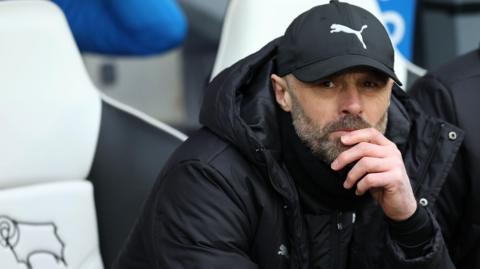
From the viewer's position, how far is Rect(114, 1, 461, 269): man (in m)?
1.93

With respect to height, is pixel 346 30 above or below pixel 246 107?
above

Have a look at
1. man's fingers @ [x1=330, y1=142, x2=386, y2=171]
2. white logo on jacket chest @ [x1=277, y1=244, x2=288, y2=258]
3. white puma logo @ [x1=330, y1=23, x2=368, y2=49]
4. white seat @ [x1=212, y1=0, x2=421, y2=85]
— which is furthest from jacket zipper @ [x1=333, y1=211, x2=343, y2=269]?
white seat @ [x1=212, y1=0, x2=421, y2=85]

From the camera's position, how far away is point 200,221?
6.37 ft

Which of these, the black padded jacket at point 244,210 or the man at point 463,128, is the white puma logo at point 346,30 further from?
the man at point 463,128

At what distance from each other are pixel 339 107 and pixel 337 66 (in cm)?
7

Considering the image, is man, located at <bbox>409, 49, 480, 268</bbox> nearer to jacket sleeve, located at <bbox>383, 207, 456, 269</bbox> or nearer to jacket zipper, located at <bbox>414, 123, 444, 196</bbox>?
jacket zipper, located at <bbox>414, 123, 444, 196</bbox>

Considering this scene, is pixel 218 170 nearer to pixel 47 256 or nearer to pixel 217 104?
pixel 217 104

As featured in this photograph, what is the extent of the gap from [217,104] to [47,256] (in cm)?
50

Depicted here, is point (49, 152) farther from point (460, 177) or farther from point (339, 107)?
point (460, 177)

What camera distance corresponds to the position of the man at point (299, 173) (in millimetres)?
1933

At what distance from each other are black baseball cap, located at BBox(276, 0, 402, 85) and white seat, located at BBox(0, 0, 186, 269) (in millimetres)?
476

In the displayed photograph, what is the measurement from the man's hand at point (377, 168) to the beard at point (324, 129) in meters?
0.02

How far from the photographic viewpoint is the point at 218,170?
6.55ft

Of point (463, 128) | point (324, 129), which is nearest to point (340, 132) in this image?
point (324, 129)
